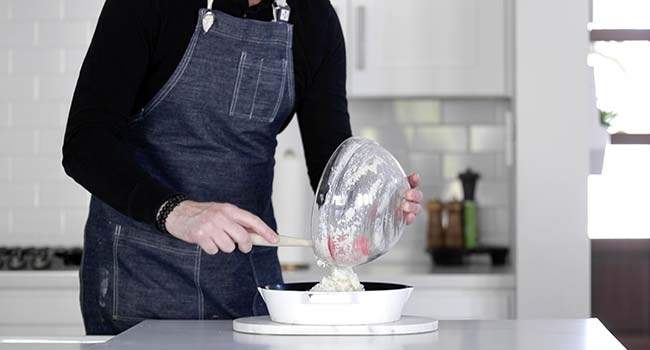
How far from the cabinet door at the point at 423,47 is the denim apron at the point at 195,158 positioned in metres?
1.34

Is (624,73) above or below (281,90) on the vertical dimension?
above

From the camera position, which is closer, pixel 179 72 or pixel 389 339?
pixel 389 339

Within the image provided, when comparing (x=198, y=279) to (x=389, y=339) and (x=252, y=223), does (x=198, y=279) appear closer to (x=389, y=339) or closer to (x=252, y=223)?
(x=252, y=223)

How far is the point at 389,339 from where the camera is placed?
64.2 inches

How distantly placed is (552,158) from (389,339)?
1786 mm

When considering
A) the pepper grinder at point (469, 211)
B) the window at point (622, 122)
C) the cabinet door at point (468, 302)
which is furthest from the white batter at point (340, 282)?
the window at point (622, 122)

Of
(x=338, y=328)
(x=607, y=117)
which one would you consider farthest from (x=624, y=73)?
(x=338, y=328)

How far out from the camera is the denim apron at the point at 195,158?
2.10 metres

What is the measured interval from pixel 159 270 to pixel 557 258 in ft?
5.02

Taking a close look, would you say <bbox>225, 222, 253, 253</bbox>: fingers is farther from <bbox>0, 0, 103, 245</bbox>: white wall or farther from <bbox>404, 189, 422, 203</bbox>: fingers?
<bbox>0, 0, 103, 245</bbox>: white wall

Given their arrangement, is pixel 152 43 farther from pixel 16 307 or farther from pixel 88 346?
pixel 16 307

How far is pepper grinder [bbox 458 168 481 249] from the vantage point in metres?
3.72

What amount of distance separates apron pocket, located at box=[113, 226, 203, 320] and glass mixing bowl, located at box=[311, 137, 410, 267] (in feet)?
1.45

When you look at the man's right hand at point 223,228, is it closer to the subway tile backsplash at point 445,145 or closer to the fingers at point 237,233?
the fingers at point 237,233
